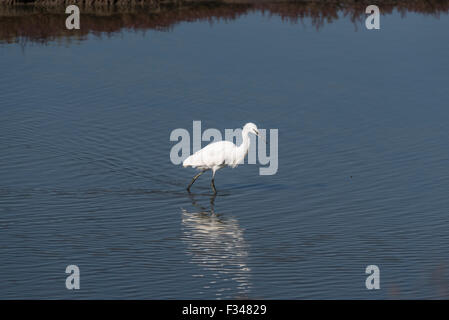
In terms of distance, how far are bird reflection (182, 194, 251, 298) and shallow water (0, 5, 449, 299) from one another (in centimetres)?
3

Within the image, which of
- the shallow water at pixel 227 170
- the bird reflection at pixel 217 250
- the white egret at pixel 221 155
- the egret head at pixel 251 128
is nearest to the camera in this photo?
the bird reflection at pixel 217 250

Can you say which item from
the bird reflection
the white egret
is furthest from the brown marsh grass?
the bird reflection

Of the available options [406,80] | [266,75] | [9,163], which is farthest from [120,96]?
[406,80]

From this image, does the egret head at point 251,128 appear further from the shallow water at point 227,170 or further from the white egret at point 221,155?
the shallow water at point 227,170

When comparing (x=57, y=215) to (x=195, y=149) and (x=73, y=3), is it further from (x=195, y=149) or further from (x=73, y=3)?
(x=73, y=3)

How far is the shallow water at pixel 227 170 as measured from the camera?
477 inches

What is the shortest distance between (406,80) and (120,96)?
23.8 ft

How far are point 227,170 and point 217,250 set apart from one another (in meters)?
4.85

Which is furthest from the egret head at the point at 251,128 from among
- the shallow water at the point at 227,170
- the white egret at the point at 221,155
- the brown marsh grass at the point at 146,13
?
the brown marsh grass at the point at 146,13

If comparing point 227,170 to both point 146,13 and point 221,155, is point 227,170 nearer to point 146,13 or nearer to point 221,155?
point 221,155

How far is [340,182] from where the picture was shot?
53.8ft

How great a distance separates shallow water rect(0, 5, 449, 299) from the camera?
1212 cm

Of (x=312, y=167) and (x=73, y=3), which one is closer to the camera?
(x=312, y=167)

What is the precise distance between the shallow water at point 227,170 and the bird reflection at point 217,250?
34 millimetres
